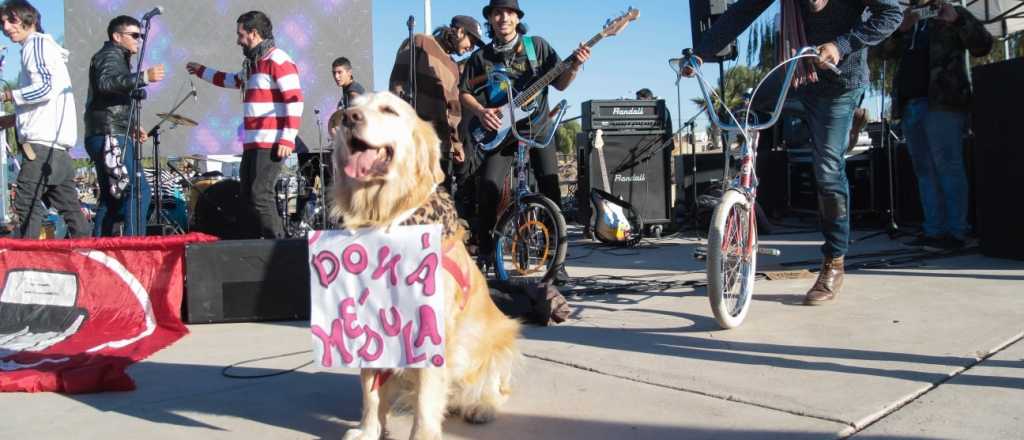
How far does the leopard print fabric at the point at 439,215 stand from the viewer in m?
2.50

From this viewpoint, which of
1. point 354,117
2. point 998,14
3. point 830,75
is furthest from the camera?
point 998,14

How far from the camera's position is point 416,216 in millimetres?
2502

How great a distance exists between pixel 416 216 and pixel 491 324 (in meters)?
0.48

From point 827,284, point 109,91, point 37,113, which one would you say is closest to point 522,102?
point 827,284

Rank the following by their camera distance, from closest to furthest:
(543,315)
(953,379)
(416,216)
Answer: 1. (416,216)
2. (953,379)
3. (543,315)

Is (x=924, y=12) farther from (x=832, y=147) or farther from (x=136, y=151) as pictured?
(x=136, y=151)

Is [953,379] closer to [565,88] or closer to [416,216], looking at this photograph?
[416,216]

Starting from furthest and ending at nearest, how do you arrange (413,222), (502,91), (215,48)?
(215,48)
(502,91)
(413,222)

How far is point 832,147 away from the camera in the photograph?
434 centimetres

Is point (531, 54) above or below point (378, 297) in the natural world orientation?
above

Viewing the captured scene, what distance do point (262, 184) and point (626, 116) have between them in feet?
15.7

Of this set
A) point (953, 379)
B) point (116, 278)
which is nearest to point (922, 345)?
point (953, 379)

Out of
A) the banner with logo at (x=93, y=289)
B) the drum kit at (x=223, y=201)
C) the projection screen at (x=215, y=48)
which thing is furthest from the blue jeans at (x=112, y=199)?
the projection screen at (x=215, y=48)

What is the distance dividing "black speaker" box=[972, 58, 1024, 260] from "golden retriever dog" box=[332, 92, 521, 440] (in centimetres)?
476
